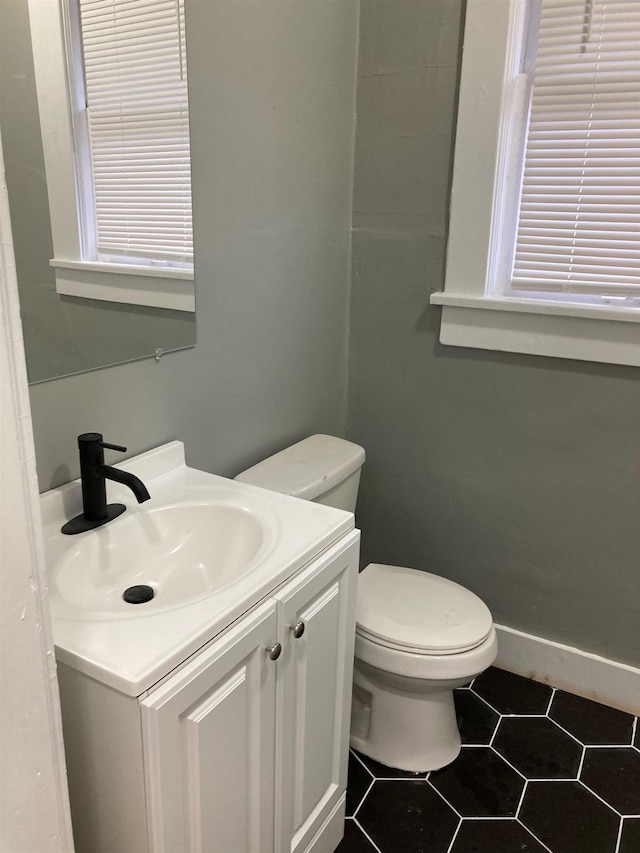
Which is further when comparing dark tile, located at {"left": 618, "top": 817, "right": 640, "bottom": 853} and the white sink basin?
dark tile, located at {"left": 618, "top": 817, "right": 640, "bottom": 853}

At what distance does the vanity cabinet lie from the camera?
944mm

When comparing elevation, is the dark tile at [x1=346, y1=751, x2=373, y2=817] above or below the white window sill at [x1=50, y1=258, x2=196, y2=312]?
below

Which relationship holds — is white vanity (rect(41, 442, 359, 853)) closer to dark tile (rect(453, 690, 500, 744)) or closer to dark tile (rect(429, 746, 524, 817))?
dark tile (rect(429, 746, 524, 817))

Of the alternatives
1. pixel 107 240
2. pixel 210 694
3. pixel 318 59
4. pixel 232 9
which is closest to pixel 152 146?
pixel 107 240

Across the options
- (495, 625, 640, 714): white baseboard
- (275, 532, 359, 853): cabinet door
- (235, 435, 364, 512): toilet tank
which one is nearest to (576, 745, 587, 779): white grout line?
(495, 625, 640, 714): white baseboard

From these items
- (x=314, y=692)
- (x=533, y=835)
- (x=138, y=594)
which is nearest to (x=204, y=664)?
(x=138, y=594)

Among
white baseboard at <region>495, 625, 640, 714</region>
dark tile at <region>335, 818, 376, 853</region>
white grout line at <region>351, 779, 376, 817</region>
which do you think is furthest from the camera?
white baseboard at <region>495, 625, 640, 714</region>

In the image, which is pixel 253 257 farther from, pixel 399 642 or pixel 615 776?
pixel 615 776

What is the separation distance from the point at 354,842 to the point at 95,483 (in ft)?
3.33

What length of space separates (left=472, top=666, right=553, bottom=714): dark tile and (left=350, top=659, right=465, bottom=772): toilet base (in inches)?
10.8

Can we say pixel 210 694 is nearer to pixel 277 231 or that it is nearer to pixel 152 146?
pixel 152 146

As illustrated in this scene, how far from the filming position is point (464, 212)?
6.19 feet

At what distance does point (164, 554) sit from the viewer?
4.42 ft

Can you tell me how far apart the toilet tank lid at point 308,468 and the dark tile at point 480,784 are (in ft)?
2.58
